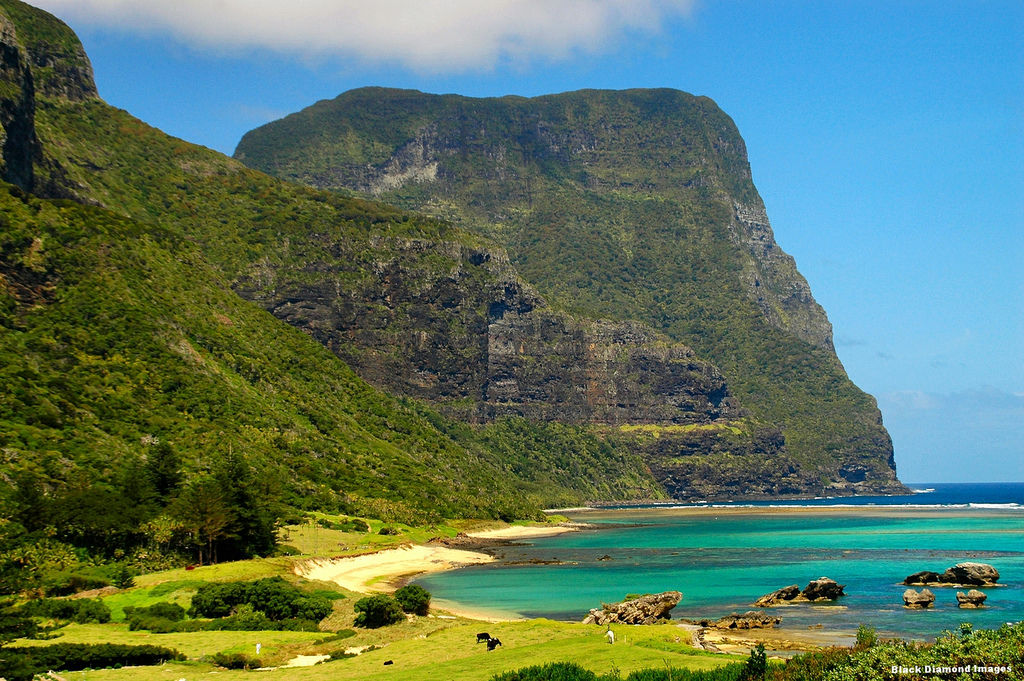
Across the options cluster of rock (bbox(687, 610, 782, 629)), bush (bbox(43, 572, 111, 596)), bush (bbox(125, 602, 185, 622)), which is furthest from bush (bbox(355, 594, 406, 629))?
bush (bbox(43, 572, 111, 596))

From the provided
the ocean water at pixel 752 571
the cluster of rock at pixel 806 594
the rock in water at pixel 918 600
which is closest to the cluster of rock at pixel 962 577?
the ocean water at pixel 752 571

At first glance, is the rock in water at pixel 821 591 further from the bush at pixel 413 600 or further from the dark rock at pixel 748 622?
the bush at pixel 413 600

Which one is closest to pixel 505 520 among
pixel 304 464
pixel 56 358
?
pixel 304 464

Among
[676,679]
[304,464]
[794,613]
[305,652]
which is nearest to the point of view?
[676,679]

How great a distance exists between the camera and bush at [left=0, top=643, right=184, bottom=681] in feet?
128

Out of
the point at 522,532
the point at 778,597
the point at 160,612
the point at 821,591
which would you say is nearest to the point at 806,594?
the point at 821,591

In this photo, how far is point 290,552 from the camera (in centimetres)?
8994

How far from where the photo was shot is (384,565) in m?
97.9

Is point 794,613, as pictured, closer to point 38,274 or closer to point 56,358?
point 56,358

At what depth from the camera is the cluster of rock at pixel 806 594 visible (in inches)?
2659

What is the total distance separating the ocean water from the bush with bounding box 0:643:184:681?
88.0ft

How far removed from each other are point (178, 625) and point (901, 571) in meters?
68.9

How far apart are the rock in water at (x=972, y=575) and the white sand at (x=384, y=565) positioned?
4783 cm

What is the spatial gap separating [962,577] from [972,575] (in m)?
1.04
